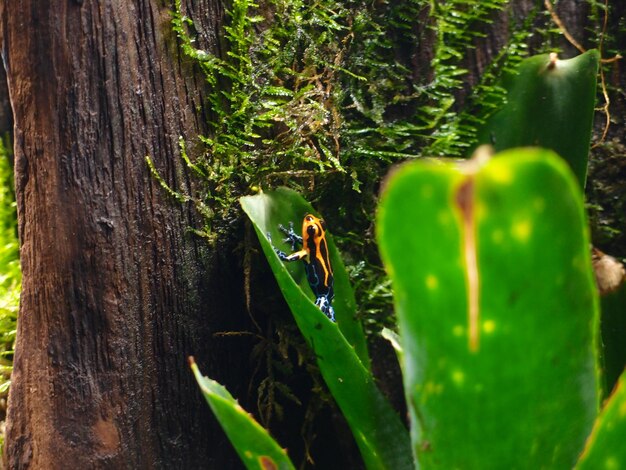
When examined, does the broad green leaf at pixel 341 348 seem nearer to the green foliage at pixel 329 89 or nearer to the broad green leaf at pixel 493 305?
the green foliage at pixel 329 89

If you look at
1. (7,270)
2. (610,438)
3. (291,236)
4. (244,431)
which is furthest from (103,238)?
(610,438)

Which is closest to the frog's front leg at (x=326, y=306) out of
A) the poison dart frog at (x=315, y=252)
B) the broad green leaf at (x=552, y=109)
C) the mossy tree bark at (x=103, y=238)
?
the poison dart frog at (x=315, y=252)

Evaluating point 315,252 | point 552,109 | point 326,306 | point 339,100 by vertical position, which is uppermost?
point 339,100

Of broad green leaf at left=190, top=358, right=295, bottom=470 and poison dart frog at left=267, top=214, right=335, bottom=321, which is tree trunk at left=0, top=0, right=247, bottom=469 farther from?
broad green leaf at left=190, top=358, right=295, bottom=470

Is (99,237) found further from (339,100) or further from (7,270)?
(7,270)

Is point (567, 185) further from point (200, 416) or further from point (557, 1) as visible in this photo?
point (557, 1)

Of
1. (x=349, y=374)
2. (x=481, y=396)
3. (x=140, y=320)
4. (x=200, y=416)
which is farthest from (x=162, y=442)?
(x=481, y=396)
